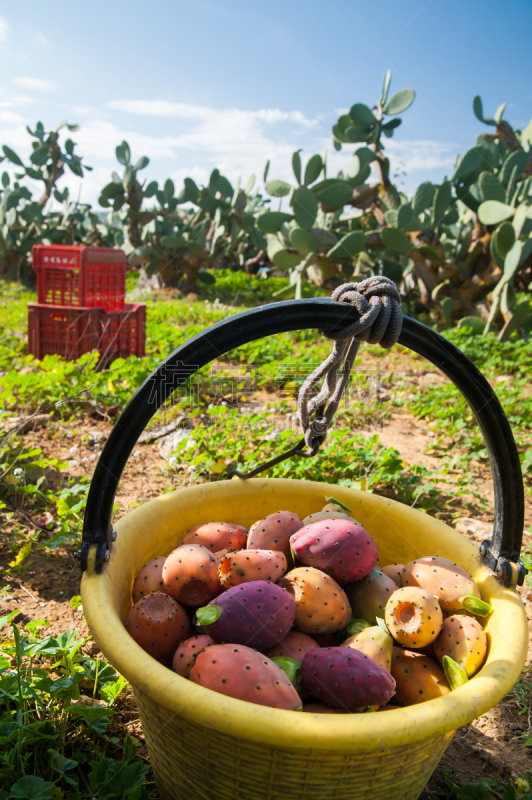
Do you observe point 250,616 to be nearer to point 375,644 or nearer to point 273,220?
point 375,644

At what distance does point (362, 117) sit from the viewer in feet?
18.6

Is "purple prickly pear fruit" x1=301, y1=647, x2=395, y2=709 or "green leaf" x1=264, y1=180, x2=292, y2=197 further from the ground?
"green leaf" x1=264, y1=180, x2=292, y2=197

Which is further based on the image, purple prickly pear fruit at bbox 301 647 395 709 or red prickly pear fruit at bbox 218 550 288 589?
red prickly pear fruit at bbox 218 550 288 589

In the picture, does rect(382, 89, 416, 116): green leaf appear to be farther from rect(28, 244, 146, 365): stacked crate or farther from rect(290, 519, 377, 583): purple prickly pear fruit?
rect(290, 519, 377, 583): purple prickly pear fruit

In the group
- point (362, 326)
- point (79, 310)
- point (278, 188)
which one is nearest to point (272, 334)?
point (362, 326)

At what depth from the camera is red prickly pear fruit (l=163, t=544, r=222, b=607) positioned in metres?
1.10

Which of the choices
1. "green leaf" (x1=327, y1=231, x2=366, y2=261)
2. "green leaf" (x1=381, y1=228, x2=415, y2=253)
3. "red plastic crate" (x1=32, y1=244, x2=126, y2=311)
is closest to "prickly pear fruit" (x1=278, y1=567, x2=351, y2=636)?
"red plastic crate" (x1=32, y1=244, x2=126, y2=311)

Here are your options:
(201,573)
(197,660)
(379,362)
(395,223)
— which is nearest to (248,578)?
(201,573)

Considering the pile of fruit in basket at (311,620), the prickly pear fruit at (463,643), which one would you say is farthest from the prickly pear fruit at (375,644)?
the prickly pear fruit at (463,643)

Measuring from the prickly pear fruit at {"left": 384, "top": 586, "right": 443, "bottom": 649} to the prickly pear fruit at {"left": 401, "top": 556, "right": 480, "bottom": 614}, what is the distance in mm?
57

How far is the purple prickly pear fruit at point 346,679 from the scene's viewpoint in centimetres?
88

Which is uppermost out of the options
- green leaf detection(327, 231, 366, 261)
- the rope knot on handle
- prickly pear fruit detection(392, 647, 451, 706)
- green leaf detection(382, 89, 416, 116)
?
green leaf detection(382, 89, 416, 116)

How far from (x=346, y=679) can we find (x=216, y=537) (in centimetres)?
49

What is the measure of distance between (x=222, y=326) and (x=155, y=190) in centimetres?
744
